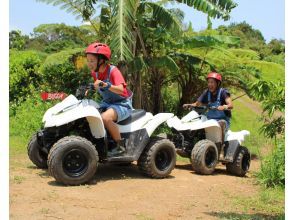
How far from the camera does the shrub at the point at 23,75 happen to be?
47.9ft

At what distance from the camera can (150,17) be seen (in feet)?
39.5

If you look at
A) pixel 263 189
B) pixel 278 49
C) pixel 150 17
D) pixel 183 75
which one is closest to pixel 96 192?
pixel 263 189

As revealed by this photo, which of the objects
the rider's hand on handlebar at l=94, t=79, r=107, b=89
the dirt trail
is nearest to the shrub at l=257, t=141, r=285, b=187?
the dirt trail

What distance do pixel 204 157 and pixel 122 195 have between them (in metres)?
2.36

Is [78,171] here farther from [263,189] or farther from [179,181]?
[263,189]

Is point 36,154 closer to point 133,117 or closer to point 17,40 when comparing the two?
point 133,117

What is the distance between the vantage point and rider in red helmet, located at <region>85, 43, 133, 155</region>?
21.0ft

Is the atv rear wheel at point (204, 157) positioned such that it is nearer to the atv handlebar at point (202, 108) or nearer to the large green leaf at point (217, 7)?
the atv handlebar at point (202, 108)

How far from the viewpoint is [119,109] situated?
663 centimetres

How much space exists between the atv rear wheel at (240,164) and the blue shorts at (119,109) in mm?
2651

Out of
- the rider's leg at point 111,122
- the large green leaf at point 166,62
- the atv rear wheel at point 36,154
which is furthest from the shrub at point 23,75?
the rider's leg at point 111,122

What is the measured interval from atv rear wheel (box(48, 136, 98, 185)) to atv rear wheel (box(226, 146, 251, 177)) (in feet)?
10.8

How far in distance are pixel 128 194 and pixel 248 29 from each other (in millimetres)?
45263

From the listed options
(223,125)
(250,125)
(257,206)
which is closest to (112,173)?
(223,125)
